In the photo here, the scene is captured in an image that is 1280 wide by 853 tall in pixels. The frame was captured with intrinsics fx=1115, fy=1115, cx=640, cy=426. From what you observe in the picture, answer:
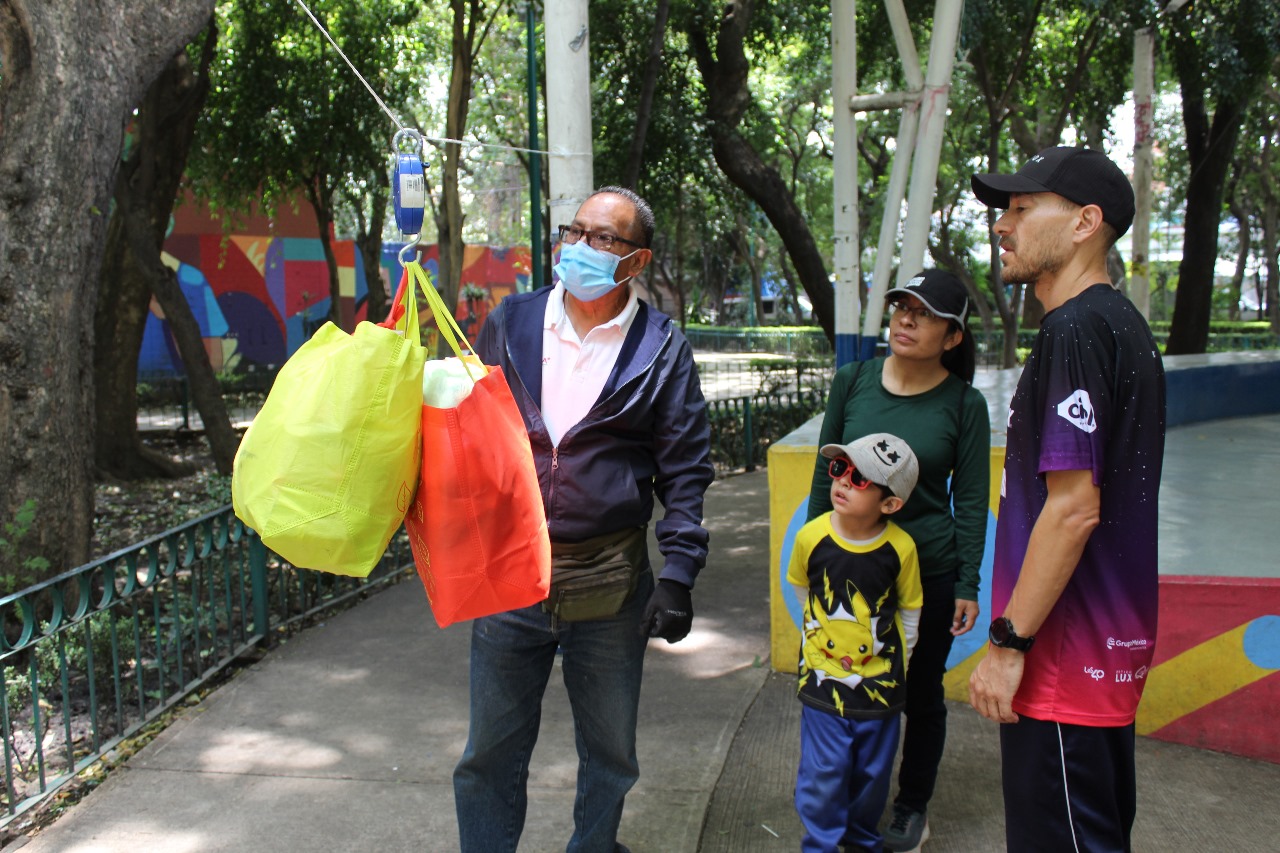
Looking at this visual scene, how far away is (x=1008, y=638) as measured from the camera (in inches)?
84.6

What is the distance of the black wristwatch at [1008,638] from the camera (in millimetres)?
2137

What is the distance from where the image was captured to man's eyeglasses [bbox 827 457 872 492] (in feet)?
9.85

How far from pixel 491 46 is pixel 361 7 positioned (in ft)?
25.7

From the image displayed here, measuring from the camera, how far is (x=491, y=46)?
21.3m

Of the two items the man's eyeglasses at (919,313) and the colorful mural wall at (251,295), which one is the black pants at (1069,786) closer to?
the man's eyeglasses at (919,313)

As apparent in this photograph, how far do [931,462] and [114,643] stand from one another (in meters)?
3.09

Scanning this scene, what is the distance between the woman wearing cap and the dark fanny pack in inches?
33.1

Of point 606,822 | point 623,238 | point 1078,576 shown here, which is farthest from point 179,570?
point 1078,576

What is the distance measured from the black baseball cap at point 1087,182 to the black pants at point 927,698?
4.45 feet

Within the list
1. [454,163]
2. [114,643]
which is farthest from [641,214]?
[454,163]

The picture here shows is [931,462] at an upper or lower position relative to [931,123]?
lower

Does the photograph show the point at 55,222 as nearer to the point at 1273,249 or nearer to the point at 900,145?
the point at 900,145

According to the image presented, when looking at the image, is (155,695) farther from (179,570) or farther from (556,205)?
(556,205)

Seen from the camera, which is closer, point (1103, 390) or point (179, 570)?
point (1103, 390)
